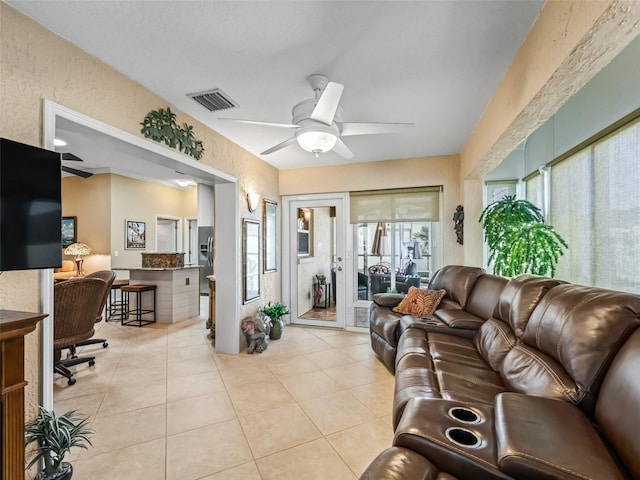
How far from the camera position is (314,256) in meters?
5.50

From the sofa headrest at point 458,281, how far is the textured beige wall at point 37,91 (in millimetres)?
3355

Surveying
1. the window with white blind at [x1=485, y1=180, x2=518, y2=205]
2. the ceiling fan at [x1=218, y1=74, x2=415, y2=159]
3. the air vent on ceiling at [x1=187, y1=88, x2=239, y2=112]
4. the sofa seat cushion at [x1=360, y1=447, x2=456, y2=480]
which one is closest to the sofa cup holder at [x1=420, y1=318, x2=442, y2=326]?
the ceiling fan at [x1=218, y1=74, x2=415, y2=159]

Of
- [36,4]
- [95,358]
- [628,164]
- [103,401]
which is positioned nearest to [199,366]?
[103,401]

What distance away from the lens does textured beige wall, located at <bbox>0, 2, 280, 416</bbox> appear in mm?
1601

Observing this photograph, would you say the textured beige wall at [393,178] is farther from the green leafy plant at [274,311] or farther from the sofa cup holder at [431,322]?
the green leafy plant at [274,311]

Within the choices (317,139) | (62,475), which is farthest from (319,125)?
(62,475)

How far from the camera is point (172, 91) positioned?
99.1 inches

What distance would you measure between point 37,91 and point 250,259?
8.96 feet

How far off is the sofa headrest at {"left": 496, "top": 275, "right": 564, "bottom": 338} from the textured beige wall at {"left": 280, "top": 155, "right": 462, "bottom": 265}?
203cm

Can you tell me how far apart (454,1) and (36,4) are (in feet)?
7.22

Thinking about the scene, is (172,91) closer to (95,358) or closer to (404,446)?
(404,446)

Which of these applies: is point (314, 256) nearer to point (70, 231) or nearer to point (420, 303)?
point (420, 303)

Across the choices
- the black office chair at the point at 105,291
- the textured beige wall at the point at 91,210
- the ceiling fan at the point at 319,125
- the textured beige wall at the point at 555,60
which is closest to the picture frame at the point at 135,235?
the textured beige wall at the point at 91,210

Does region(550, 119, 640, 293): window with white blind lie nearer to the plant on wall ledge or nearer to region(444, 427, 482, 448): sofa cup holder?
region(444, 427, 482, 448): sofa cup holder
